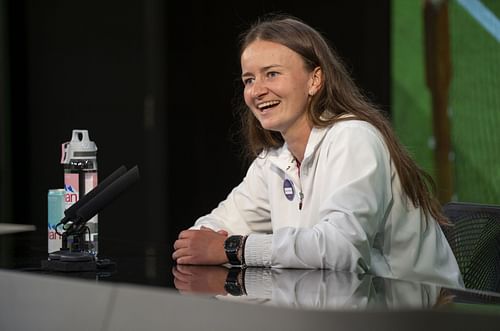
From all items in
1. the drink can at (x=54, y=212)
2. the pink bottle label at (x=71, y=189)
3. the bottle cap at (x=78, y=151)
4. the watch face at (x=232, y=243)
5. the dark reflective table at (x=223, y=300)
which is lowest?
the dark reflective table at (x=223, y=300)

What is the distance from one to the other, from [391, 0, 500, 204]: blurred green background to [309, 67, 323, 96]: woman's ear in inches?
68.0

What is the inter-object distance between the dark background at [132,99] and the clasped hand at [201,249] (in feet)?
9.50

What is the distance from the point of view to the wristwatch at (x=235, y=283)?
167cm

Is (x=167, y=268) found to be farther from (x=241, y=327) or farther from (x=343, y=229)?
(x=241, y=327)

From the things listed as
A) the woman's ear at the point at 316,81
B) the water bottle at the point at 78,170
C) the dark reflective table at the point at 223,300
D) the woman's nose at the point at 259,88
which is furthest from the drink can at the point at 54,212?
the woman's ear at the point at 316,81

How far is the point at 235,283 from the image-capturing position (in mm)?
1795

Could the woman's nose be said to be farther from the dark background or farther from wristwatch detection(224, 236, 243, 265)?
the dark background

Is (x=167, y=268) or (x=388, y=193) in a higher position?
(x=388, y=193)

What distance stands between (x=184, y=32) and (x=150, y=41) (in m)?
0.21

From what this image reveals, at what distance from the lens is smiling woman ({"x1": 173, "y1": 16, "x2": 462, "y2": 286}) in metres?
2.06

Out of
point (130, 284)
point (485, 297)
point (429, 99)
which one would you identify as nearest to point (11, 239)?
point (130, 284)

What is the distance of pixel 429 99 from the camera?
14.1ft

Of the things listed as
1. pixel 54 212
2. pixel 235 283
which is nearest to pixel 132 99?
pixel 54 212

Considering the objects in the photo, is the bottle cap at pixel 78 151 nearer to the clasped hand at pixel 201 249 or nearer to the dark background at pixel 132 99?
the clasped hand at pixel 201 249
